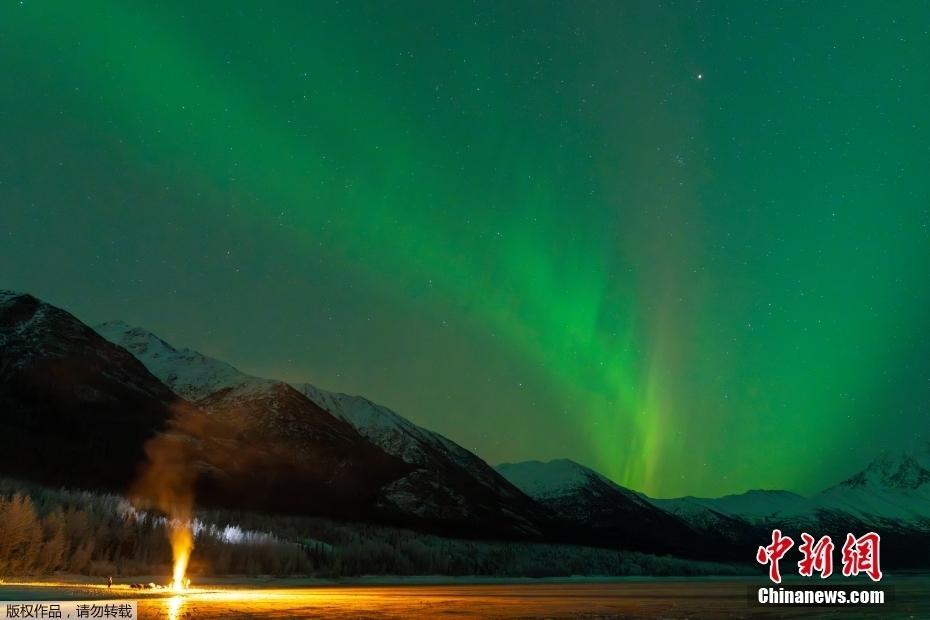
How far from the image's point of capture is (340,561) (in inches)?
7766

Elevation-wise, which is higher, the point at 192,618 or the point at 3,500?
the point at 3,500

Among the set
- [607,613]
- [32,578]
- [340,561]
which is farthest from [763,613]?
[340,561]

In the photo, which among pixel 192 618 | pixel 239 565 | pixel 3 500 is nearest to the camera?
pixel 192 618

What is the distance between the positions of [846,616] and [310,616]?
119 feet

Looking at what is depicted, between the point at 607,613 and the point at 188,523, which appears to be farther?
the point at 188,523

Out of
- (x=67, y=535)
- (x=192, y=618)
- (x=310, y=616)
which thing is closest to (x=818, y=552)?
(x=310, y=616)

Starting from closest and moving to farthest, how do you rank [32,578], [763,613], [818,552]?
[763,613], [818,552], [32,578]

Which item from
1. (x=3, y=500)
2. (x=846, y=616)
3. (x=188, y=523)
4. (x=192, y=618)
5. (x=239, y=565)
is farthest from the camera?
(x=188, y=523)

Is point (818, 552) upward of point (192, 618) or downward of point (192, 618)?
upward

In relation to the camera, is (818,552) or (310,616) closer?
(310,616)

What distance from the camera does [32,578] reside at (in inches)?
4338

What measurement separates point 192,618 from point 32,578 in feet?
229

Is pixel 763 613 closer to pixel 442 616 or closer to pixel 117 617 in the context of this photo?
pixel 442 616

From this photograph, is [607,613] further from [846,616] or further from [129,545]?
[129,545]
